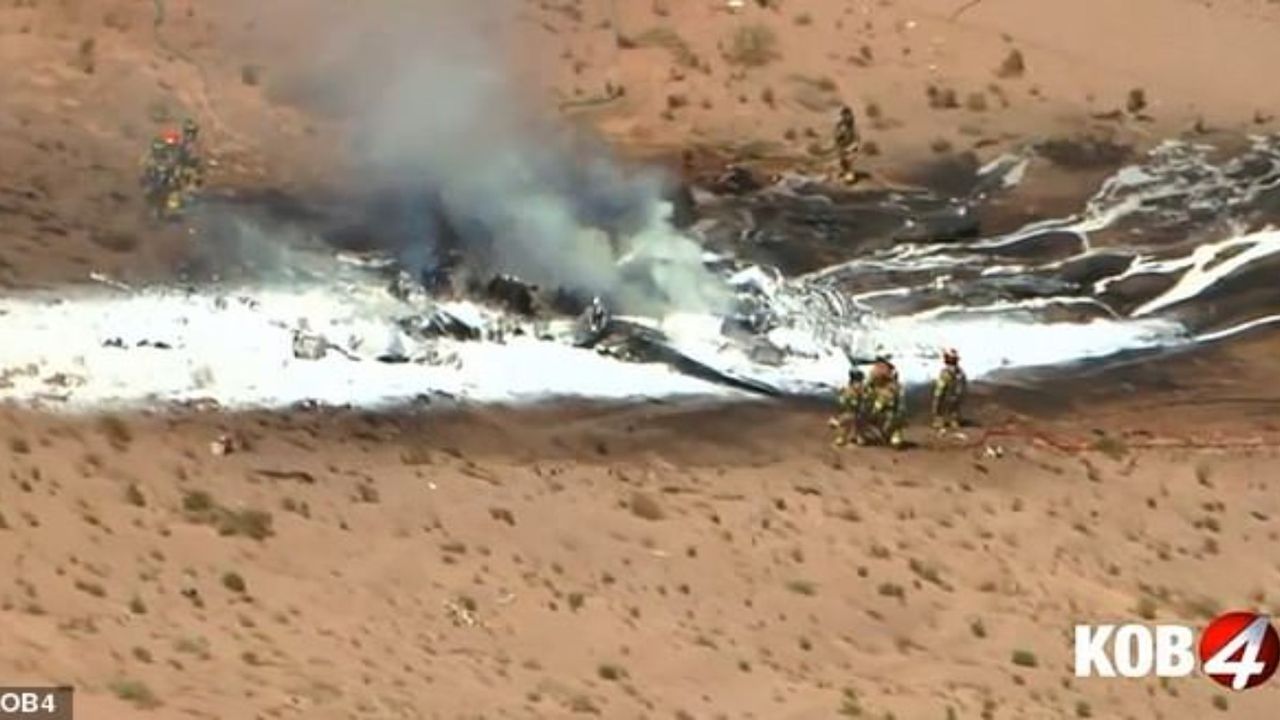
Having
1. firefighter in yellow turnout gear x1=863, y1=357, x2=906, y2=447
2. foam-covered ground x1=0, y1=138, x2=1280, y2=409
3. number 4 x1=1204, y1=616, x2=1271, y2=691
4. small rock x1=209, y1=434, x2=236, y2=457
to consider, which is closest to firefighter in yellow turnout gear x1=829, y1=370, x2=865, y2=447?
firefighter in yellow turnout gear x1=863, y1=357, x2=906, y2=447

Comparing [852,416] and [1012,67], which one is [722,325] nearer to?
[852,416]

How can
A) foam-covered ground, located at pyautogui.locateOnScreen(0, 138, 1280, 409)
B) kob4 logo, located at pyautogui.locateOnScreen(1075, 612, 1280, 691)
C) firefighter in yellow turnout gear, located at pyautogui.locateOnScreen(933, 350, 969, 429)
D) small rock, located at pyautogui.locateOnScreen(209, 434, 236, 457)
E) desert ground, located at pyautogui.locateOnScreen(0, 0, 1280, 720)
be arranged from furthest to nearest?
firefighter in yellow turnout gear, located at pyautogui.locateOnScreen(933, 350, 969, 429)
foam-covered ground, located at pyautogui.locateOnScreen(0, 138, 1280, 409)
small rock, located at pyautogui.locateOnScreen(209, 434, 236, 457)
kob4 logo, located at pyautogui.locateOnScreen(1075, 612, 1280, 691)
desert ground, located at pyautogui.locateOnScreen(0, 0, 1280, 720)

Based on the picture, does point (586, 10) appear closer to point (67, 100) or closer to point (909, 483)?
point (67, 100)

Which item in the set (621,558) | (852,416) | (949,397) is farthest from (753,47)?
(621,558)

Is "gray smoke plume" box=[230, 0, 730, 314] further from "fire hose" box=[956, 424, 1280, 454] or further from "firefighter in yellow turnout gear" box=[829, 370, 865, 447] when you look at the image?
"fire hose" box=[956, 424, 1280, 454]

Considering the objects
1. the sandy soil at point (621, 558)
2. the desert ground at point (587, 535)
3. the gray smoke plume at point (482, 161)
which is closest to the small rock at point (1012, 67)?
the desert ground at point (587, 535)

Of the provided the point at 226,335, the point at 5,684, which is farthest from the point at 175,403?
the point at 5,684
